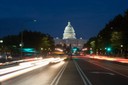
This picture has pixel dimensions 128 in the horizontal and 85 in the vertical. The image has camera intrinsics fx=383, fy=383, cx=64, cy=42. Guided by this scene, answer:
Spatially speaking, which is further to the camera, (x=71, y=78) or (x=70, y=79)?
(x=71, y=78)

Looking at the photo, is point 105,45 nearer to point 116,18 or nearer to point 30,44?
point 116,18

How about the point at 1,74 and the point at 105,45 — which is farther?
the point at 105,45

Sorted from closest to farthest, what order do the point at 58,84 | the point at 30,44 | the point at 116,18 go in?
the point at 58,84 < the point at 30,44 < the point at 116,18

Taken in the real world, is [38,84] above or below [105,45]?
below

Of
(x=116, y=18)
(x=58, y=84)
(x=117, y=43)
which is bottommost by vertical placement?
(x=58, y=84)

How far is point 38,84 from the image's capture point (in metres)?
22.3

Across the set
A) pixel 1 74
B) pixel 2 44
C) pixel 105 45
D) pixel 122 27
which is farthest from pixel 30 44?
pixel 1 74

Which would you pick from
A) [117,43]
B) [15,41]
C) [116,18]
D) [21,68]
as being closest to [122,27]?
[117,43]

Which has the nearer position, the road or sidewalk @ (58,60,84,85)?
sidewalk @ (58,60,84,85)

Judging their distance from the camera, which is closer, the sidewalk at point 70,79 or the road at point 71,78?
the sidewalk at point 70,79

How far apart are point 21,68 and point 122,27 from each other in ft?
254

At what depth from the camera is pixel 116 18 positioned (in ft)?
511

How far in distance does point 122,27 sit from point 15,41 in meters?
56.1

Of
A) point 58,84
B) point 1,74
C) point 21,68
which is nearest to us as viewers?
point 58,84
